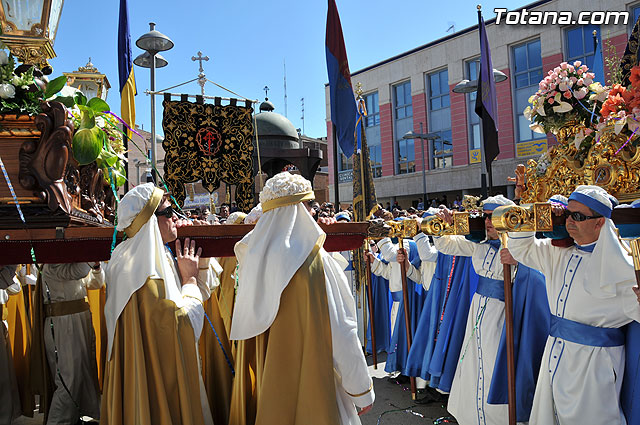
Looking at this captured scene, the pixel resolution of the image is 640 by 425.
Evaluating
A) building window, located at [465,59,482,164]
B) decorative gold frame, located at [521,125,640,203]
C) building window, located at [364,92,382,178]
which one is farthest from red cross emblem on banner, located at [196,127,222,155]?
building window, located at [364,92,382,178]

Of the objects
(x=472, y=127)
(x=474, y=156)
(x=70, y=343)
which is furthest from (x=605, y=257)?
(x=472, y=127)

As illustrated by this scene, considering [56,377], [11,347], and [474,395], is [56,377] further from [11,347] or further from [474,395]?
[474,395]

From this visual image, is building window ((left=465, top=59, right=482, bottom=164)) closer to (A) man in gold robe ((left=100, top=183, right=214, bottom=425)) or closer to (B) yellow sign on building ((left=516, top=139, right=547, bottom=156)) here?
(B) yellow sign on building ((left=516, top=139, right=547, bottom=156))

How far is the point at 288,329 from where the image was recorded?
2.53 metres

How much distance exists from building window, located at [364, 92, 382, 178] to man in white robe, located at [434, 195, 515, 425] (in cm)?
2384

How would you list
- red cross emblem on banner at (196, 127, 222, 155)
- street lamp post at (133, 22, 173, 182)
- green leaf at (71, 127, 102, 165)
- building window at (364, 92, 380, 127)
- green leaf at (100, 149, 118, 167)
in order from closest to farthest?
green leaf at (71, 127, 102, 165) → green leaf at (100, 149, 118, 167) → red cross emblem on banner at (196, 127, 222, 155) → street lamp post at (133, 22, 173, 182) → building window at (364, 92, 380, 127)

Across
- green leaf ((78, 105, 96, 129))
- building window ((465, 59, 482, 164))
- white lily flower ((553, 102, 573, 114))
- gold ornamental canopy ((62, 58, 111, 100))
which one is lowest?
green leaf ((78, 105, 96, 129))

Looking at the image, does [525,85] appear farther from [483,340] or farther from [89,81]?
[89,81]

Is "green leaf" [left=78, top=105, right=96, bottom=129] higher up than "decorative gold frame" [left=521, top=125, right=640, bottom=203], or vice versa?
"green leaf" [left=78, top=105, right=96, bottom=129]

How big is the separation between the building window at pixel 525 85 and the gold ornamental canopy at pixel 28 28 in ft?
68.2

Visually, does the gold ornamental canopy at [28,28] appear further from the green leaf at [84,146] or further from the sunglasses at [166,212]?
the sunglasses at [166,212]

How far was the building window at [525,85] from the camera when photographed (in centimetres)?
2082

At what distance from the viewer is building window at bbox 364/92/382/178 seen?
28.1 meters

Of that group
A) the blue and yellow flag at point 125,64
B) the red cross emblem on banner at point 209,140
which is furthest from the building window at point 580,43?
the blue and yellow flag at point 125,64
